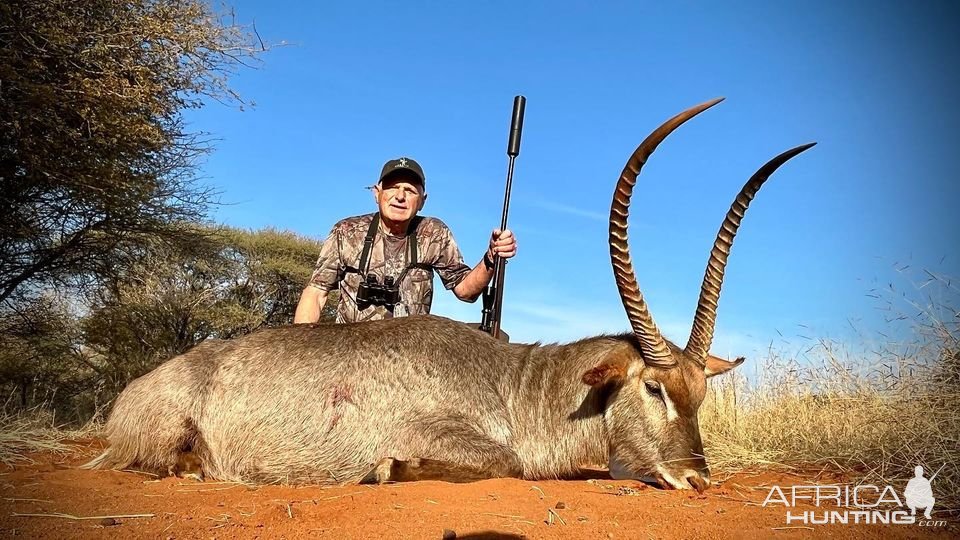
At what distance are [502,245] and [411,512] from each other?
10.2 ft

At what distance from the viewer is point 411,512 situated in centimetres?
321

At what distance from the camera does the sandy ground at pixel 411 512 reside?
3.02m

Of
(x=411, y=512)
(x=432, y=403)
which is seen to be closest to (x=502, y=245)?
(x=432, y=403)

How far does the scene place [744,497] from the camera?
12.4ft

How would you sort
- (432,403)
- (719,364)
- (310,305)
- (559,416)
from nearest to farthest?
(432,403)
(559,416)
(719,364)
(310,305)

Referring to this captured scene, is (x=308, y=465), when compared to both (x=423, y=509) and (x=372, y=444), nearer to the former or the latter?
(x=372, y=444)

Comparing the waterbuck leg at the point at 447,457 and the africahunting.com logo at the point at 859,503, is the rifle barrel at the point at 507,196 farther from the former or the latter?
the africahunting.com logo at the point at 859,503

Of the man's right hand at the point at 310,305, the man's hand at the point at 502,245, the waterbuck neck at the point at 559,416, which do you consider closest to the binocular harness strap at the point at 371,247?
the man's right hand at the point at 310,305

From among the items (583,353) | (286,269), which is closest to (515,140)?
(583,353)

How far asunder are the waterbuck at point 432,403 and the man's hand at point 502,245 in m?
1.19

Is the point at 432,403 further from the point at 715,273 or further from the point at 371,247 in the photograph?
the point at 371,247

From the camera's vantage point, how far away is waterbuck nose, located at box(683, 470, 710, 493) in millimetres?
3896

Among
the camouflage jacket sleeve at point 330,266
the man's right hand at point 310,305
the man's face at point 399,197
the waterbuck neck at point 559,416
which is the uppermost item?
the man's face at point 399,197

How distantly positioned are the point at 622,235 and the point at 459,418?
4.83ft
